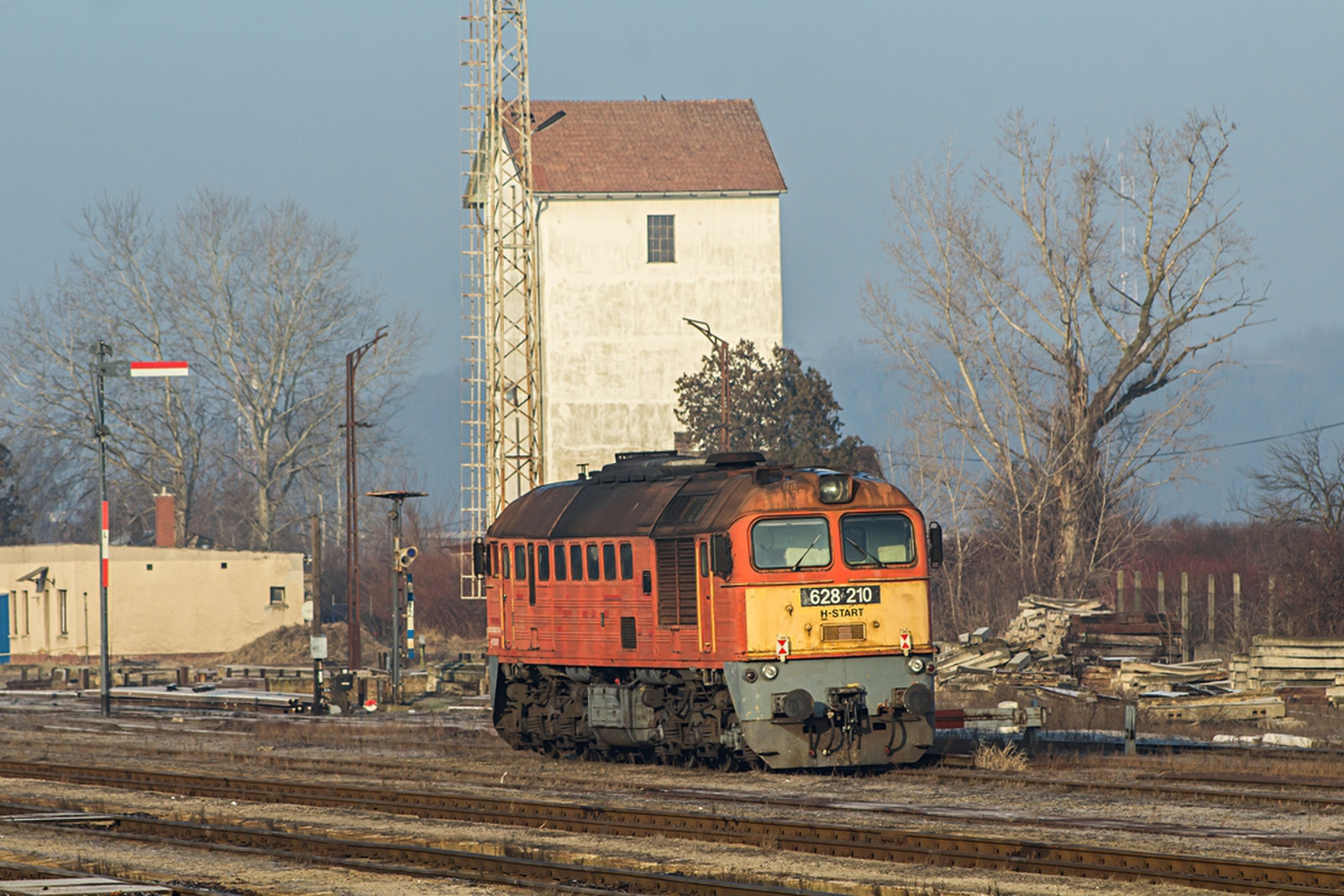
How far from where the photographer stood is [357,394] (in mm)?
87938

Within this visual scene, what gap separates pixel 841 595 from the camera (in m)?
20.2

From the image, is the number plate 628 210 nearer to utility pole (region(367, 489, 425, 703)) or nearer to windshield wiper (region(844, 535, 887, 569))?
windshield wiper (region(844, 535, 887, 569))

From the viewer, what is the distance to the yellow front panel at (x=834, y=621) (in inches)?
784

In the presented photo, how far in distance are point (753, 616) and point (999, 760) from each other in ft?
11.3

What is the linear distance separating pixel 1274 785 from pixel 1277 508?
1275 inches

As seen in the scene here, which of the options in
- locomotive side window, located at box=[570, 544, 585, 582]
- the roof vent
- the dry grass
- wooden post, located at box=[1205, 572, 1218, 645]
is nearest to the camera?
the dry grass

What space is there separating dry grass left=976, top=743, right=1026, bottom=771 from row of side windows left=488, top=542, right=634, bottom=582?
4586mm

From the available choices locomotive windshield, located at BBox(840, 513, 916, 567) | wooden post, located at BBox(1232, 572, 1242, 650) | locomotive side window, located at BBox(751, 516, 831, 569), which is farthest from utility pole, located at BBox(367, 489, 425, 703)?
wooden post, located at BBox(1232, 572, 1242, 650)

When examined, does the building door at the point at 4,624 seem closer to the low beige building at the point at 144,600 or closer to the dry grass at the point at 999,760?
the low beige building at the point at 144,600

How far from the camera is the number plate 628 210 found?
2016 centimetres

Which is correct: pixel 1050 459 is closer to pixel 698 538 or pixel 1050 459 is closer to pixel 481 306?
pixel 481 306

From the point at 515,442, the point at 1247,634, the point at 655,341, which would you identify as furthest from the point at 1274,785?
the point at 655,341

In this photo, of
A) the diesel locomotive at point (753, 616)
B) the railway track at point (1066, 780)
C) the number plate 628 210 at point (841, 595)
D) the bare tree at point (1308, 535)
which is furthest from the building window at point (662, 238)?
the number plate 628 210 at point (841, 595)

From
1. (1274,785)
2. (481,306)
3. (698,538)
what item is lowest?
(1274,785)
